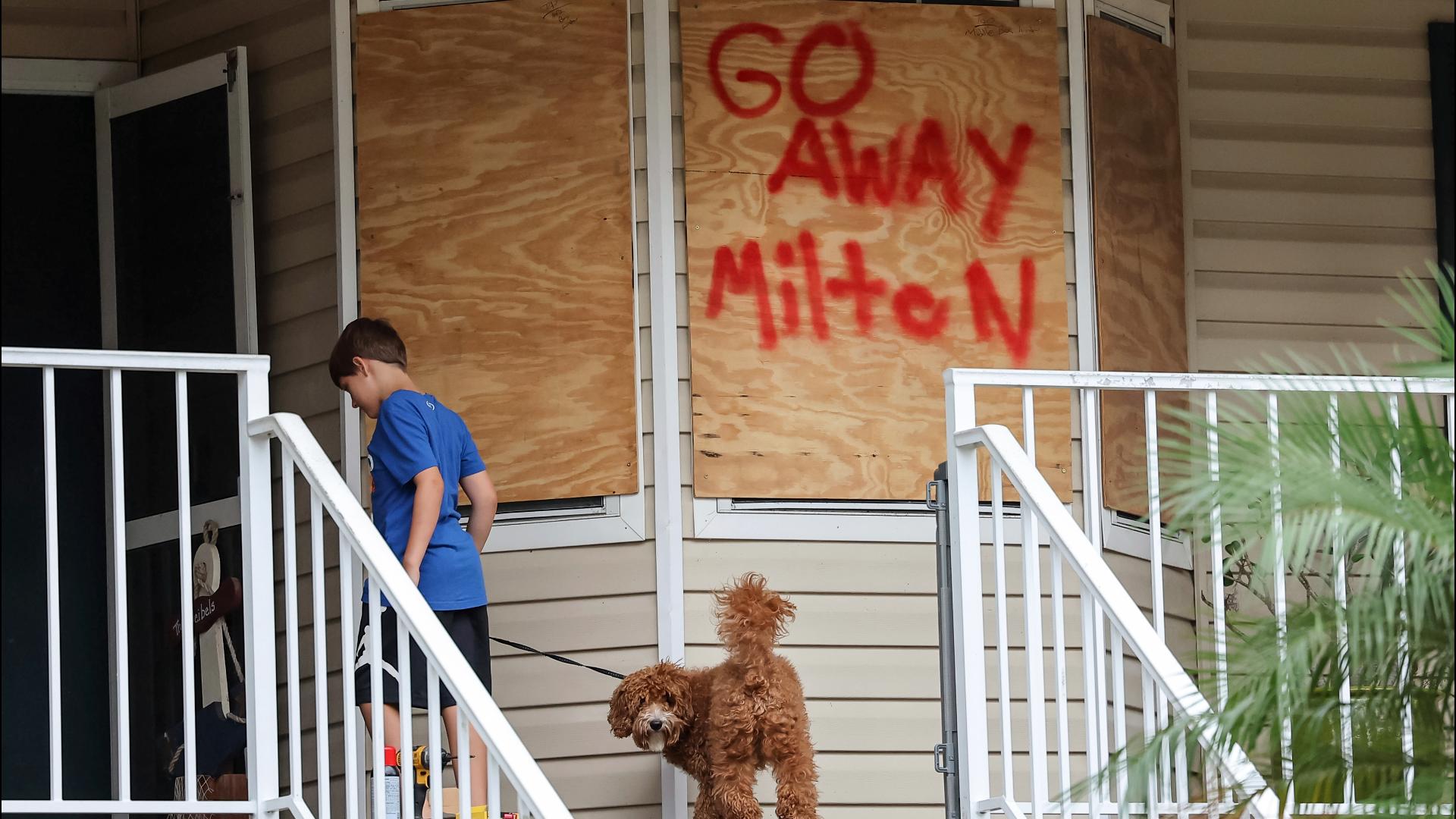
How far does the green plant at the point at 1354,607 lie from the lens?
2.43 m

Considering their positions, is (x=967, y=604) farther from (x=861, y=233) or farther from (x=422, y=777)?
(x=861, y=233)

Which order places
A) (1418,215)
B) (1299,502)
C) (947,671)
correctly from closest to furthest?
(1299,502), (947,671), (1418,215)

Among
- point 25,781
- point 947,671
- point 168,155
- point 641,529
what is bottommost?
point 25,781

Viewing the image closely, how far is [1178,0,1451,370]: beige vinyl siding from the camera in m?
5.75

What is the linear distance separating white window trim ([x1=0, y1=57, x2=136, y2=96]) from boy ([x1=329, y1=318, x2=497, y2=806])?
2.00m

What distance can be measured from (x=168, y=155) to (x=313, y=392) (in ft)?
3.23

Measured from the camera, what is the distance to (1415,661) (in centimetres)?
250

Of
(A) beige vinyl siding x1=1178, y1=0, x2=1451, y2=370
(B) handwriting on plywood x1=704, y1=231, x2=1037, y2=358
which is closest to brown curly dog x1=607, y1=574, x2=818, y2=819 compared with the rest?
(B) handwriting on plywood x1=704, y1=231, x2=1037, y2=358

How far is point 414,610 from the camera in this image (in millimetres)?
3150

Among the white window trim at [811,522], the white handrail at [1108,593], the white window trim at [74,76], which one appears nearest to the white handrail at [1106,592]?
the white handrail at [1108,593]

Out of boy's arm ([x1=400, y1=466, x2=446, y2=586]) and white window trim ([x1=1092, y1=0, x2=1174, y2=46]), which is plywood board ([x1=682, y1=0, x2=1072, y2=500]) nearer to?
white window trim ([x1=1092, y1=0, x2=1174, y2=46])

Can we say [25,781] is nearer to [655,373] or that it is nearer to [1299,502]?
[655,373]

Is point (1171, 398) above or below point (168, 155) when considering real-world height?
below

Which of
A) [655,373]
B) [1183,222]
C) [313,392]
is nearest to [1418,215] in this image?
[1183,222]
